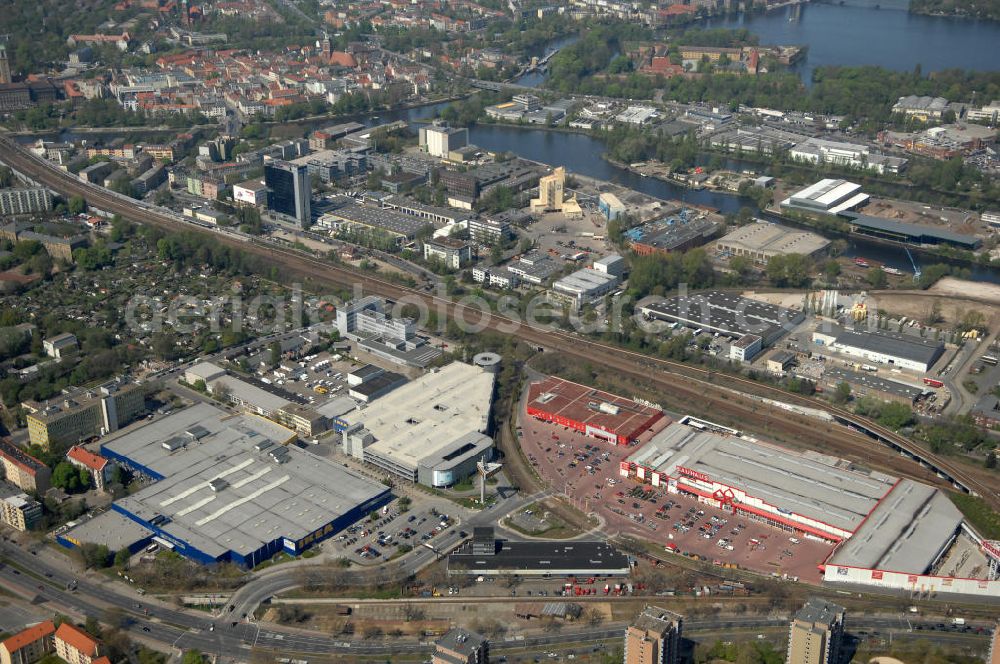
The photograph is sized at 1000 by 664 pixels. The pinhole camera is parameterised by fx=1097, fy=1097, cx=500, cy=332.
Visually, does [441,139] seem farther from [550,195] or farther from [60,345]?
[60,345]

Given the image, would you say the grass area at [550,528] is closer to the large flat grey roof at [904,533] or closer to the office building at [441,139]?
the large flat grey roof at [904,533]

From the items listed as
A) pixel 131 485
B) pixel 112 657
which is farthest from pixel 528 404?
pixel 112 657

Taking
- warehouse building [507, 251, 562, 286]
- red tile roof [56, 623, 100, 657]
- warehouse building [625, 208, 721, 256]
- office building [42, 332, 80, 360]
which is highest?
warehouse building [625, 208, 721, 256]

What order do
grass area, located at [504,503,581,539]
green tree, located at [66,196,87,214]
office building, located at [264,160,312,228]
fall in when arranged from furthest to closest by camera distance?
green tree, located at [66,196,87,214] → office building, located at [264,160,312,228] → grass area, located at [504,503,581,539]

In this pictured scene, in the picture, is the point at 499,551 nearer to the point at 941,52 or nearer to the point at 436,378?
the point at 436,378

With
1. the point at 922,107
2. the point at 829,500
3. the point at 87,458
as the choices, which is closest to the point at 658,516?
the point at 829,500

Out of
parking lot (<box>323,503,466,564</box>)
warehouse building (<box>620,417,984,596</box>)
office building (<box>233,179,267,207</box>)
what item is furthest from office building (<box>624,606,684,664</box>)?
office building (<box>233,179,267,207</box>)

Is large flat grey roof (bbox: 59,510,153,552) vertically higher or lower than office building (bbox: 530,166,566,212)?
lower

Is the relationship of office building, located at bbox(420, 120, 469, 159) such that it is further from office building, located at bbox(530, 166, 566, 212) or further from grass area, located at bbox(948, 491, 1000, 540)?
grass area, located at bbox(948, 491, 1000, 540)
